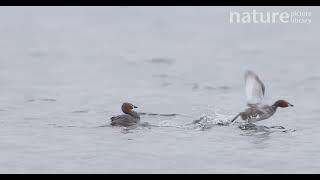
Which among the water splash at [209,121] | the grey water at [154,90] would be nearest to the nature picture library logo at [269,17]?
the grey water at [154,90]

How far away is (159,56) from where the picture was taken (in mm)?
28812

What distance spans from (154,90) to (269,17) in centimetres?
A: 1584

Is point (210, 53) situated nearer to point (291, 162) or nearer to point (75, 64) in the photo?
point (75, 64)

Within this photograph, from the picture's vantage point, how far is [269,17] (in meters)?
37.1

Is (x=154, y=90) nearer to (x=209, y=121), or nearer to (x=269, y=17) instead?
(x=209, y=121)

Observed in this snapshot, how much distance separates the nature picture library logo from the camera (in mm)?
35469

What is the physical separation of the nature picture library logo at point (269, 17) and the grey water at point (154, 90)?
0.37 meters

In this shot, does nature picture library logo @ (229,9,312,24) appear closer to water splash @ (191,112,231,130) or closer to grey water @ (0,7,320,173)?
grey water @ (0,7,320,173)

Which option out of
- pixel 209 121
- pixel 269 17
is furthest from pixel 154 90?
pixel 269 17

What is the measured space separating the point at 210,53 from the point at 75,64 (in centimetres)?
467

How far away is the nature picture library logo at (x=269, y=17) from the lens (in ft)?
116

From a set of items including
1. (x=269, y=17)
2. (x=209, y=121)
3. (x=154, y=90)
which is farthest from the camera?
(x=269, y=17)
